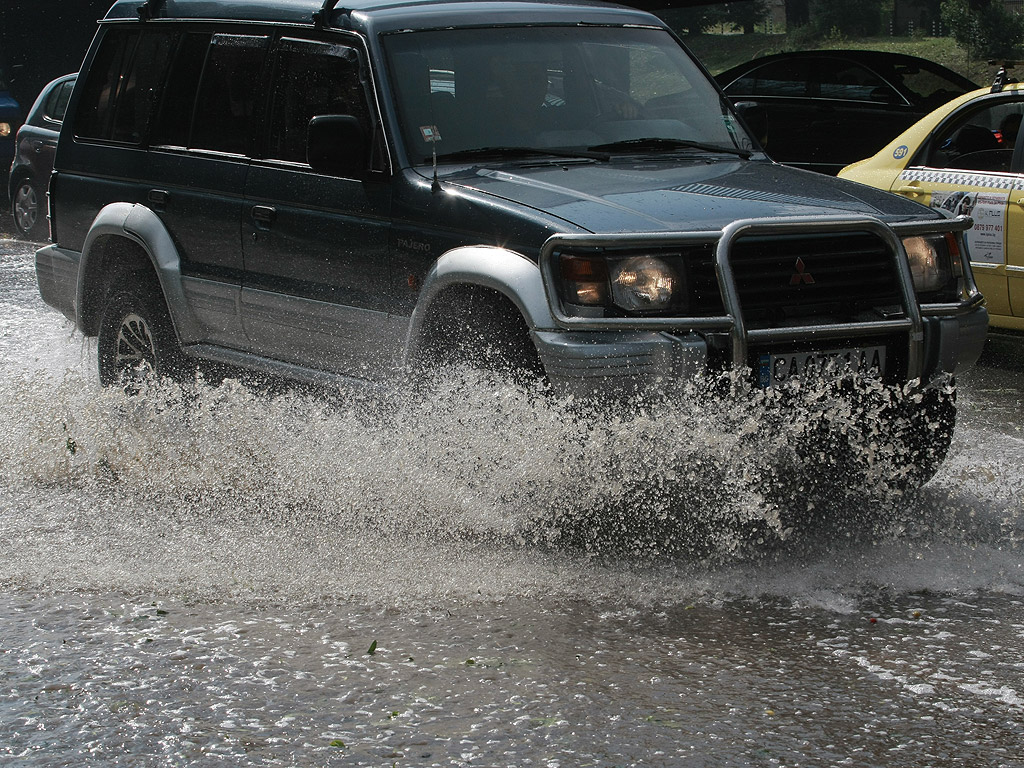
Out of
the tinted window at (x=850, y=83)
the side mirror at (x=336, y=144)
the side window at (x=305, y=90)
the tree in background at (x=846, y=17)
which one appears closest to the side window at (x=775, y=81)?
the tinted window at (x=850, y=83)

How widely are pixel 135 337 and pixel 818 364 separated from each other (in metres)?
3.73

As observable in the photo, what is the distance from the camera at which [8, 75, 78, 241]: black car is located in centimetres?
1433

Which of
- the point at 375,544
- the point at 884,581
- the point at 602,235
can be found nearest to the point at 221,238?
the point at 375,544

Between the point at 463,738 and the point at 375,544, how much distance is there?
1.66m

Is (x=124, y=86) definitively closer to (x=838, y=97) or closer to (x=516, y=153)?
(x=516, y=153)

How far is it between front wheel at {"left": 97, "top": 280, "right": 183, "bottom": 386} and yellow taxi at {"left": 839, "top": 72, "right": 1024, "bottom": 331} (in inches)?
163

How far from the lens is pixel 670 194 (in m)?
5.07

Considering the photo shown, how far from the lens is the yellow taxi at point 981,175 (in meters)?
7.51

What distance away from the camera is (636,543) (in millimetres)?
4926

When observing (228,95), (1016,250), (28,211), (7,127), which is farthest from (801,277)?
(7,127)

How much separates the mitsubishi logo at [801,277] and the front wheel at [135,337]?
3330 mm

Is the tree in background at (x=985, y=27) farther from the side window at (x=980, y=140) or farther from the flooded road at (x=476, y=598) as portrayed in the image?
the flooded road at (x=476, y=598)

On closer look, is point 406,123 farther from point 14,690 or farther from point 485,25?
point 14,690

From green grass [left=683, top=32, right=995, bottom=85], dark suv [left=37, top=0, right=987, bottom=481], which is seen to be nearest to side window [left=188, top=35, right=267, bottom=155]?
dark suv [left=37, top=0, right=987, bottom=481]
